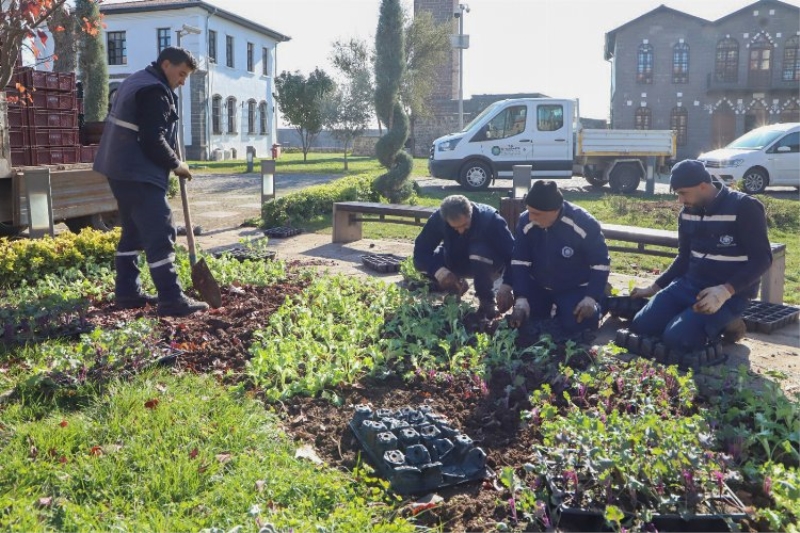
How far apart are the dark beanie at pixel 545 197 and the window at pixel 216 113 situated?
1420 inches

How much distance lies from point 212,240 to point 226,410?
7.11m

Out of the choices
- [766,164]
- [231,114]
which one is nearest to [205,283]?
[766,164]

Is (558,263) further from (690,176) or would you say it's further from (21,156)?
(21,156)

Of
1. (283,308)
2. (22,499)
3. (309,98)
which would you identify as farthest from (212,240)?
(309,98)

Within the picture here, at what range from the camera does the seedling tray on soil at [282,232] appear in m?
11.1

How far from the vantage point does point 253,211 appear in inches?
569

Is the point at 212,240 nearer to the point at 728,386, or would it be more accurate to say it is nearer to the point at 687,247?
the point at 687,247

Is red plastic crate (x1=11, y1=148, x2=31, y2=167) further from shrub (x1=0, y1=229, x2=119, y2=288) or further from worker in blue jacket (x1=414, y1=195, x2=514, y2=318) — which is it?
worker in blue jacket (x1=414, y1=195, x2=514, y2=318)

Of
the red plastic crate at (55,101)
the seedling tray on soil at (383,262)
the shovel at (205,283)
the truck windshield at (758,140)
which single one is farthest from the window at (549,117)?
the shovel at (205,283)

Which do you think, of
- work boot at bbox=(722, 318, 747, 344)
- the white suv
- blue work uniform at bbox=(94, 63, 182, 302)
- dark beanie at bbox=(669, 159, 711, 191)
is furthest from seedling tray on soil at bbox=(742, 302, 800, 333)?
the white suv

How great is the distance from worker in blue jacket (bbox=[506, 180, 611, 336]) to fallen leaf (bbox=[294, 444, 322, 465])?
86.6 inches

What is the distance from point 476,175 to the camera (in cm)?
1905

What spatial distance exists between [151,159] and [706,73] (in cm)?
4140

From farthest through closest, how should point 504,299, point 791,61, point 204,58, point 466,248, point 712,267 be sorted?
1. point 791,61
2. point 204,58
3. point 466,248
4. point 504,299
5. point 712,267
